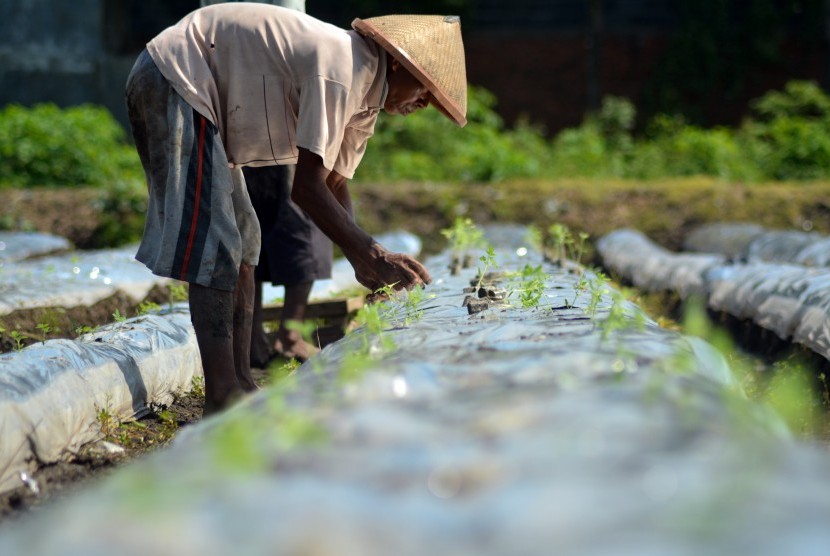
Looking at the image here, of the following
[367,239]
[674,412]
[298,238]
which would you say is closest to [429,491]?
[674,412]

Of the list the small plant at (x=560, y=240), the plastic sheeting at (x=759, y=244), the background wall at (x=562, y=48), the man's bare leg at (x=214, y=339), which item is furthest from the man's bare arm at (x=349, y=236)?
the background wall at (x=562, y=48)

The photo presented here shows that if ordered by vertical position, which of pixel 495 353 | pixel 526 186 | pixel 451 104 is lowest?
pixel 526 186

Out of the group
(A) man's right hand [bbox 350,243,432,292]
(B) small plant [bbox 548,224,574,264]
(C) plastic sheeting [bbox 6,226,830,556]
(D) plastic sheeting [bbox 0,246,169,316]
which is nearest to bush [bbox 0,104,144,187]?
(D) plastic sheeting [bbox 0,246,169,316]

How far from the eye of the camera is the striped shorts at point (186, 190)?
294 cm

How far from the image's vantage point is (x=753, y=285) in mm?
5102

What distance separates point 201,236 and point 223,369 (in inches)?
15.3

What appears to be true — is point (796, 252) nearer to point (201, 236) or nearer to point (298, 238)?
point (298, 238)

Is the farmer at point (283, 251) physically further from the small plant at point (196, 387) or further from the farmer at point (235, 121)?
the farmer at point (235, 121)

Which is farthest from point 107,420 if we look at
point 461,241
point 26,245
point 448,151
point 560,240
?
point 448,151

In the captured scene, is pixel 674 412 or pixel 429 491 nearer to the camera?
pixel 429 491

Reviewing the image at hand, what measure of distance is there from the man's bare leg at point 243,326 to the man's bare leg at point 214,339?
0.31 meters

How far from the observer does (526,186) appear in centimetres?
921

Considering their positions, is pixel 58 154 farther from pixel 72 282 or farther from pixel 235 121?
pixel 235 121

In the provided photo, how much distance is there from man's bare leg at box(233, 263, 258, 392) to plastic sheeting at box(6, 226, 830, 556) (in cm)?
146
